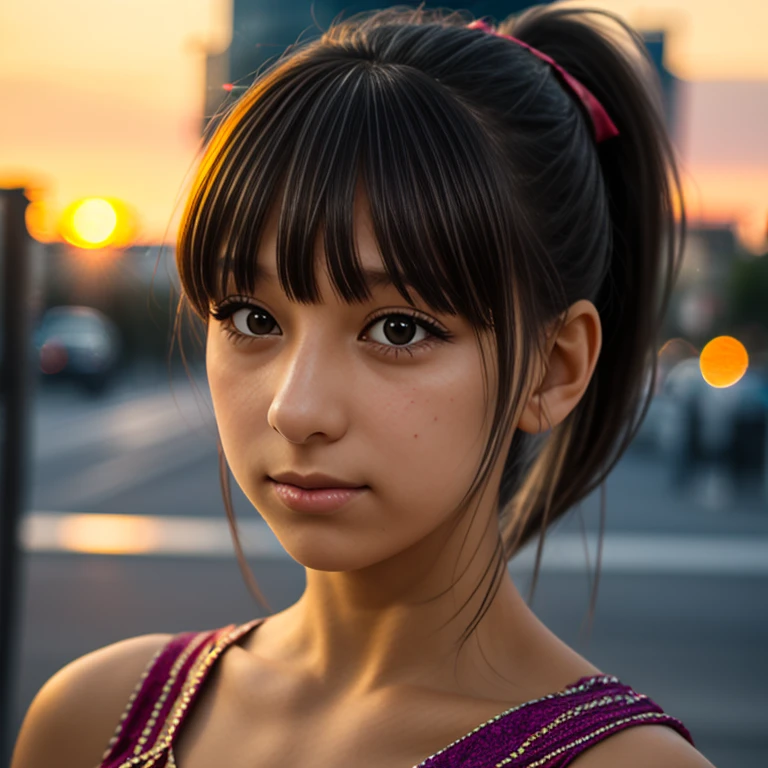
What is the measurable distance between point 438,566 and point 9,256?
209 cm

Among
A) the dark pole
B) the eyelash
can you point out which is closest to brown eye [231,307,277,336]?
the eyelash

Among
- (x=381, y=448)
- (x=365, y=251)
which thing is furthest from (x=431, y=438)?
(x=365, y=251)

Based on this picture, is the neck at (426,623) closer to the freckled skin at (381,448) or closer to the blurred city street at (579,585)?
the freckled skin at (381,448)

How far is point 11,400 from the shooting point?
2.86 metres

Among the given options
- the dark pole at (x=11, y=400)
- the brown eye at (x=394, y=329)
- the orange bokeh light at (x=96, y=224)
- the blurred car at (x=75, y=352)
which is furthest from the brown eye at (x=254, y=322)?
the blurred car at (x=75, y=352)

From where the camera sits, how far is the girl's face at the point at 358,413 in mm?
967

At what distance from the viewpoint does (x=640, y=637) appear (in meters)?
5.19

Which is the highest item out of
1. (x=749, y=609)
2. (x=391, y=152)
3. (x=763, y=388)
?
(x=391, y=152)

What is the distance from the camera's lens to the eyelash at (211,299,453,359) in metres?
1.00

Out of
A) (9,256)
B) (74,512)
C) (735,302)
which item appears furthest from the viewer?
(735,302)

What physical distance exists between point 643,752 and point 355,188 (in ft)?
1.87

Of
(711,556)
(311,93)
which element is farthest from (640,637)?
(311,93)

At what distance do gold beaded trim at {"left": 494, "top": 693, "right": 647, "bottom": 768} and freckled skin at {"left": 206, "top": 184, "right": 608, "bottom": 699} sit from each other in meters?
0.06

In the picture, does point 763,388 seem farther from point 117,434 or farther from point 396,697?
point 396,697
